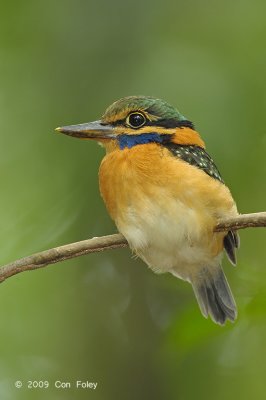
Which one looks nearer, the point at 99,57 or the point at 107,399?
the point at 107,399

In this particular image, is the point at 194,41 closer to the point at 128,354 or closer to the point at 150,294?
the point at 150,294

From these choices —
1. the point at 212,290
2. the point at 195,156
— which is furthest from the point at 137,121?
the point at 212,290

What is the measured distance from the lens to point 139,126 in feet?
14.9

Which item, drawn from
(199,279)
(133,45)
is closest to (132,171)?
(199,279)

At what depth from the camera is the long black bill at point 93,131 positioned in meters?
4.29

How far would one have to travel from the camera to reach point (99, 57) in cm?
657

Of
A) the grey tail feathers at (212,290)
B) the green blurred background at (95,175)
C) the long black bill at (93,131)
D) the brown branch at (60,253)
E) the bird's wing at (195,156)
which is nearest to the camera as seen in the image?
the brown branch at (60,253)

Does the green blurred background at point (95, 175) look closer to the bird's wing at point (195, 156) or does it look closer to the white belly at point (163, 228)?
the bird's wing at point (195, 156)

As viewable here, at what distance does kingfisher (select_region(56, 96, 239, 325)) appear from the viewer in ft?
14.3

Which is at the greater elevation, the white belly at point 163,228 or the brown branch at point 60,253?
the brown branch at point 60,253

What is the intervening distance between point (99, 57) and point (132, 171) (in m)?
2.40

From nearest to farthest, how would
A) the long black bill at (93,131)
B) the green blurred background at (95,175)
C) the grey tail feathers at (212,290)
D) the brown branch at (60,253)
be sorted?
the brown branch at (60,253) < the long black bill at (93,131) < the grey tail feathers at (212,290) < the green blurred background at (95,175)

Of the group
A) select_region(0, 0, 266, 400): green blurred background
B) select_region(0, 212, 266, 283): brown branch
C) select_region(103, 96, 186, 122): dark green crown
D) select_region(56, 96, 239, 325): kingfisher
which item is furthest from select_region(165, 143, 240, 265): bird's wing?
select_region(0, 212, 266, 283): brown branch

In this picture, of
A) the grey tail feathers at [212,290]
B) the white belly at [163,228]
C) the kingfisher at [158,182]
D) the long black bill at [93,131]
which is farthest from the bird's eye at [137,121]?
the grey tail feathers at [212,290]
